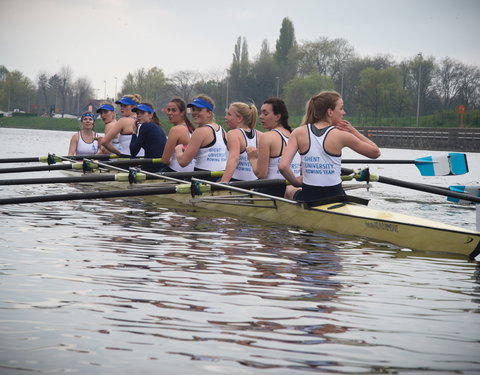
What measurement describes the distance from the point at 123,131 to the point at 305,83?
7052cm

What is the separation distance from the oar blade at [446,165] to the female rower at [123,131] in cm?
574

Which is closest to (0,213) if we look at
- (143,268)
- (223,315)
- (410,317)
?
(143,268)

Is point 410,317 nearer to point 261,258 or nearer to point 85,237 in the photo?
point 261,258

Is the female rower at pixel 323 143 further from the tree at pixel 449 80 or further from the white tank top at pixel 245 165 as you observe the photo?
the tree at pixel 449 80

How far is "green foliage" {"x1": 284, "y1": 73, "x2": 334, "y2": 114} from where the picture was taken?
83562 mm

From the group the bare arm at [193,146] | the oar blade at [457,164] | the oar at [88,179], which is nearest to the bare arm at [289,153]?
the oar at [88,179]

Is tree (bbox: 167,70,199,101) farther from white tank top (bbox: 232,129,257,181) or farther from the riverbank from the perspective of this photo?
white tank top (bbox: 232,129,257,181)

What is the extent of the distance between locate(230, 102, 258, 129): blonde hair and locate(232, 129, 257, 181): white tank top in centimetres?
13

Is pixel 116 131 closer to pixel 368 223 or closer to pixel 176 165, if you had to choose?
pixel 176 165

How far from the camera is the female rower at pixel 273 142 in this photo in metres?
9.55

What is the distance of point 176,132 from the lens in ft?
38.8

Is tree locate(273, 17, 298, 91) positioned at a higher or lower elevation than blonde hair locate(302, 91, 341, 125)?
higher

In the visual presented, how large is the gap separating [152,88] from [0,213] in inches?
4300

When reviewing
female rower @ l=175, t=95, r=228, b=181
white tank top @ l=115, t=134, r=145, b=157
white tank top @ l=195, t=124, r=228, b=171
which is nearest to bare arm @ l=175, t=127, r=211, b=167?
female rower @ l=175, t=95, r=228, b=181
